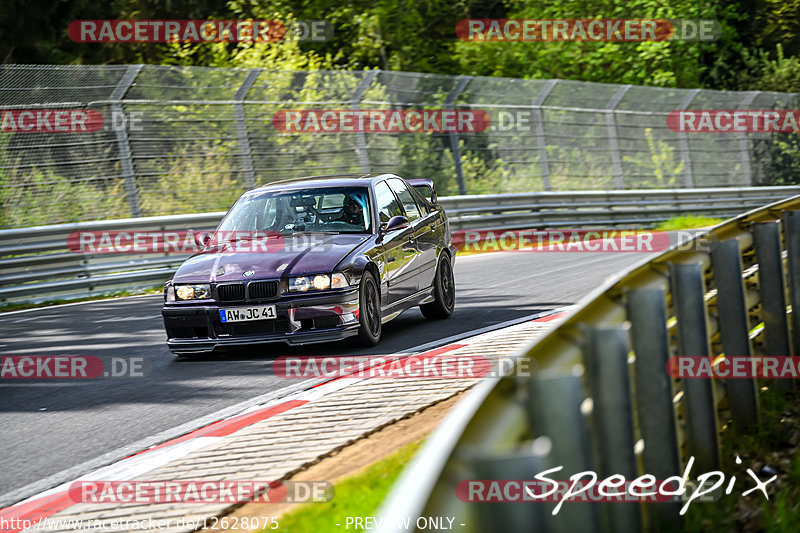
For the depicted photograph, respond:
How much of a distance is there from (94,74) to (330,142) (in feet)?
17.1

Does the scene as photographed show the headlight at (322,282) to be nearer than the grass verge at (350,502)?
No

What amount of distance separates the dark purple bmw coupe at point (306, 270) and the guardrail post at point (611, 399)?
18.2 feet

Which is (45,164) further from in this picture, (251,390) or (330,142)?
(251,390)

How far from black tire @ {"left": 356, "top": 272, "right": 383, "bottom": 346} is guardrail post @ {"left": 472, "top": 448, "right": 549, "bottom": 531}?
21.7ft

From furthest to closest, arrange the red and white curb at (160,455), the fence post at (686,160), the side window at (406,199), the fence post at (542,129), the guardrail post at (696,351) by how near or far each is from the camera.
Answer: the fence post at (686,160) → the fence post at (542,129) → the side window at (406,199) → the red and white curb at (160,455) → the guardrail post at (696,351)

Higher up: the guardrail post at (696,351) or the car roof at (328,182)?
the car roof at (328,182)

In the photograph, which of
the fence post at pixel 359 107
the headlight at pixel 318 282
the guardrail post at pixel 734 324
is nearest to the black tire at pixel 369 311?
the headlight at pixel 318 282

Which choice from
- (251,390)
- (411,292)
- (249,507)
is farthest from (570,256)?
(249,507)

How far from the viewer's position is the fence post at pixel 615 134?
1038 inches

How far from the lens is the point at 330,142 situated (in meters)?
21.7

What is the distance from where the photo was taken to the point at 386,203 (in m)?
10.6

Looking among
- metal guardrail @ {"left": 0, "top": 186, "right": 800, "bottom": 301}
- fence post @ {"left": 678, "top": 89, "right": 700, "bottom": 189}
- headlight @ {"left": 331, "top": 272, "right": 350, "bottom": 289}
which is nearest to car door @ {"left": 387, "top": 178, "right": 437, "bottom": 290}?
headlight @ {"left": 331, "top": 272, "right": 350, "bottom": 289}

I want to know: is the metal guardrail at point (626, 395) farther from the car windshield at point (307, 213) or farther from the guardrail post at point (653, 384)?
the car windshield at point (307, 213)

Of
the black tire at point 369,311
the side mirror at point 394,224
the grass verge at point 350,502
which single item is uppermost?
the side mirror at point 394,224
